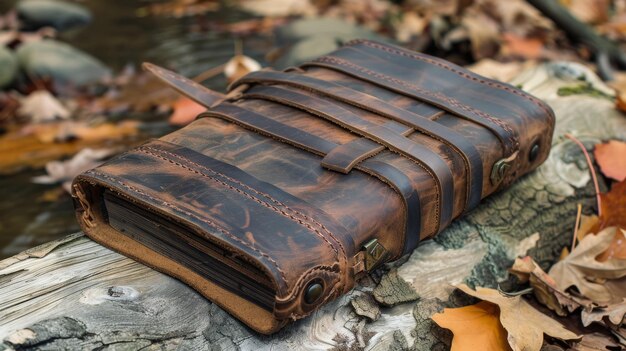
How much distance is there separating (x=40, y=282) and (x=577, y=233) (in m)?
1.36

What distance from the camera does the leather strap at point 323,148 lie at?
135 cm

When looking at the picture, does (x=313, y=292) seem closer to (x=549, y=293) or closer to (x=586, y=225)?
(x=549, y=293)

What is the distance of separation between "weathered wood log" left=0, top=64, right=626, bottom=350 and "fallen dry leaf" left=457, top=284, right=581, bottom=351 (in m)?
0.08

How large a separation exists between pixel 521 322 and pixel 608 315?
243 mm

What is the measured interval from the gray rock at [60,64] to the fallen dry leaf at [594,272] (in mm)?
3117

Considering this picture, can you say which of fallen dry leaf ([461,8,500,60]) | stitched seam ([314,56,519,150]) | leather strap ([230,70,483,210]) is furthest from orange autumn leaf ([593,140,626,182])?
fallen dry leaf ([461,8,500,60])

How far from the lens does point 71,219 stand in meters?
2.58

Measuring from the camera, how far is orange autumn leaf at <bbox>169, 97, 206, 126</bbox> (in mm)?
3188

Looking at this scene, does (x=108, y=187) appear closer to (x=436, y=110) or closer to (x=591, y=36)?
(x=436, y=110)

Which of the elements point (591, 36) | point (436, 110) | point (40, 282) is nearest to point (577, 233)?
point (436, 110)

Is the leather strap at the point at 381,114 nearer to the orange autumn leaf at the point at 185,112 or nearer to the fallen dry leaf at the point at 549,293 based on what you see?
the fallen dry leaf at the point at 549,293

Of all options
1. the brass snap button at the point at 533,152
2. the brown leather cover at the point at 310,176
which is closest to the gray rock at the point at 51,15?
the brown leather cover at the point at 310,176

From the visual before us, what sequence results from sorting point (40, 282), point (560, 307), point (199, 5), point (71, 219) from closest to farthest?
point (40, 282)
point (560, 307)
point (71, 219)
point (199, 5)

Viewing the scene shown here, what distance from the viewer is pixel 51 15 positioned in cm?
511
